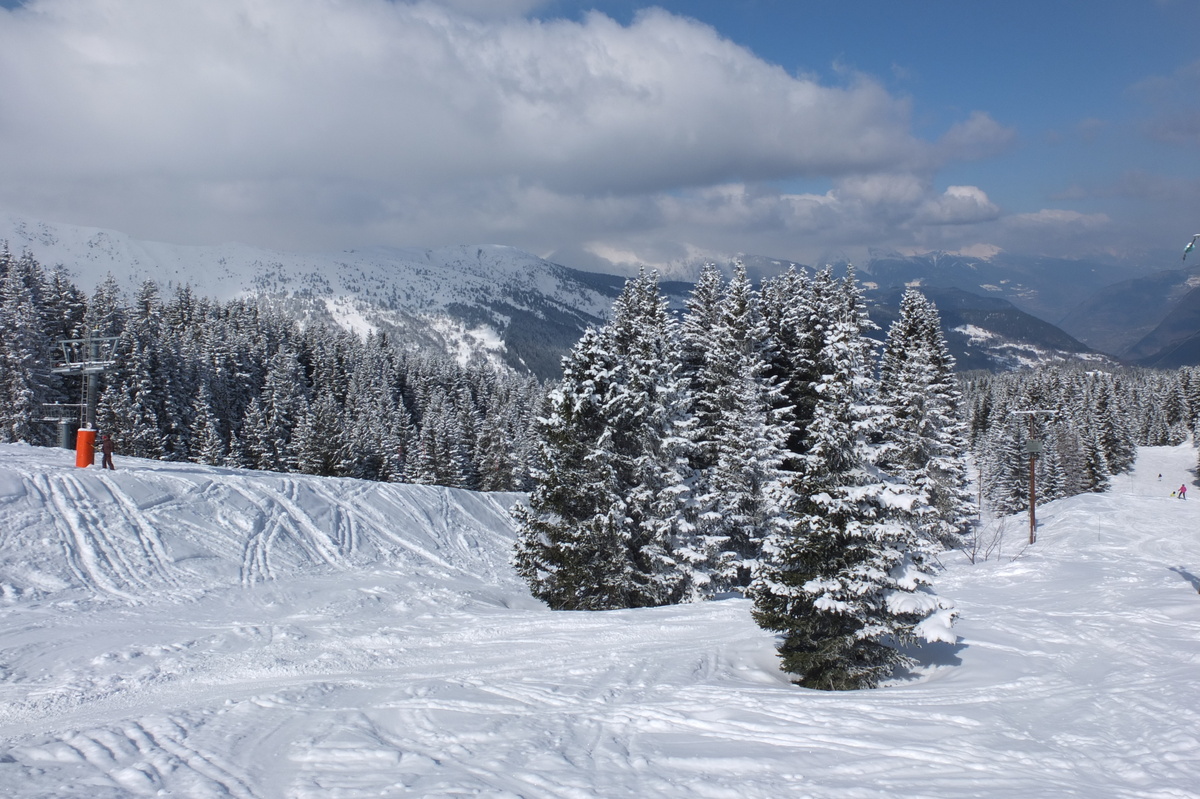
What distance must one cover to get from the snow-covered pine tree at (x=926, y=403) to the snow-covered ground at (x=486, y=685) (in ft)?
15.6

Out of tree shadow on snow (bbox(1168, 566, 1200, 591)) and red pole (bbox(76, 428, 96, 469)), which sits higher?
red pole (bbox(76, 428, 96, 469))

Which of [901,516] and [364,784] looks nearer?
[364,784]

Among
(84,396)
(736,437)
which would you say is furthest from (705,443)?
(84,396)

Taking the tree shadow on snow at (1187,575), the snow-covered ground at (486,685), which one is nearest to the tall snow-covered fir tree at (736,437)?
the snow-covered ground at (486,685)

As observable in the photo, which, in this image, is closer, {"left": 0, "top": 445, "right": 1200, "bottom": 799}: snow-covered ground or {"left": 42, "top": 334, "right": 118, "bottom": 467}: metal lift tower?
{"left": 0, "top": 445, "right": 1200, "bottom": 799}: snow-covered ground

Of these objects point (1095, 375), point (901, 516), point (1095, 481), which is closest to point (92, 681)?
point (901, 516)

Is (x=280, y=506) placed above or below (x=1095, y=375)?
below

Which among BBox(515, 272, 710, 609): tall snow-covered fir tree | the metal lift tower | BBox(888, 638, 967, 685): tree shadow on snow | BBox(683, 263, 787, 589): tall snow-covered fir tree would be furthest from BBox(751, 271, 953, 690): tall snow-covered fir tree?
the metal lift tower

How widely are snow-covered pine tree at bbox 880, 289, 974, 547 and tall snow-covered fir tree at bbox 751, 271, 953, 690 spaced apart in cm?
1422

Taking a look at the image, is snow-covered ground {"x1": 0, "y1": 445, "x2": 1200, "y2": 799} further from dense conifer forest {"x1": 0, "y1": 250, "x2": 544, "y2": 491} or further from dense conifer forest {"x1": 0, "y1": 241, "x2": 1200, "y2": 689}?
dense conifer forest {"x1": 0, "y1": 250, "x2": 544, "y2": 491}

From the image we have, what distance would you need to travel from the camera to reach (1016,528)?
148 feet

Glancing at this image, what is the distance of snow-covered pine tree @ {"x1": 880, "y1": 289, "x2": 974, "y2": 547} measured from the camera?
28516 mm

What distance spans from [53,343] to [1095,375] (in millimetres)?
160750

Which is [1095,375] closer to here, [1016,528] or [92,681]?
[1016,528]
